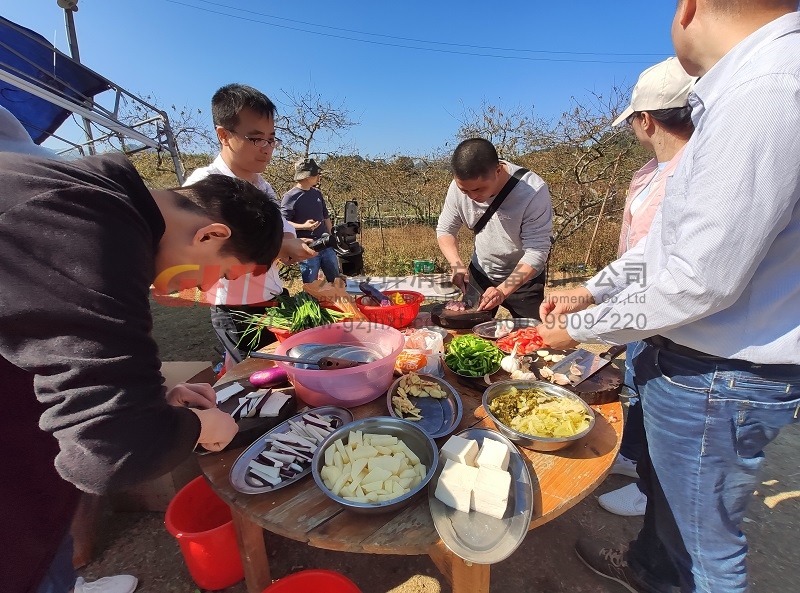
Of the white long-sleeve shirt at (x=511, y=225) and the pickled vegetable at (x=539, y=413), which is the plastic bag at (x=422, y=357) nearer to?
the pickled vegetable at (x=539, y=413)

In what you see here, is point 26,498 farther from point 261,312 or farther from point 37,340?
point 261,312

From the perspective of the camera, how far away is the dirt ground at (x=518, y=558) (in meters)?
2.05

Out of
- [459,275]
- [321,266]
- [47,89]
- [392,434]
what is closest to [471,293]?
[459,275]

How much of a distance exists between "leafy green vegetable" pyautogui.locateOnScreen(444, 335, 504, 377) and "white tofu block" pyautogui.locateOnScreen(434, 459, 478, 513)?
0.68 meters

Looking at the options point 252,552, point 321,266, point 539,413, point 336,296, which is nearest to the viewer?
point 539,413

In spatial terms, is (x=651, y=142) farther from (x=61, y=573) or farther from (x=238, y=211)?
(x=61, y=573)

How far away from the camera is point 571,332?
1.58 m

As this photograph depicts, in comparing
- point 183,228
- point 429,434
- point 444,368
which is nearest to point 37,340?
point 183,228

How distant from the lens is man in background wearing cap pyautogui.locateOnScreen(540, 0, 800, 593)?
0.99 meters

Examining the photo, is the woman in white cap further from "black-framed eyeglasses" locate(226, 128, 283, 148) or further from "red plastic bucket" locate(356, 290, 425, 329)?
"black-framed eyeglasses" locate(226, 128, 283, 148)

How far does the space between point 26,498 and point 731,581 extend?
231 centimetres

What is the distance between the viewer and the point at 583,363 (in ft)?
6.11

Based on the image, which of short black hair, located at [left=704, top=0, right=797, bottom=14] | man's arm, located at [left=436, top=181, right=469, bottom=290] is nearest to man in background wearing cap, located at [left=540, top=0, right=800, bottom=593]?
short black hair, located at [left=704, top=0, right=797, bottom=14]

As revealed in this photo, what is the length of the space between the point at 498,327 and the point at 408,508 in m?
1.41
